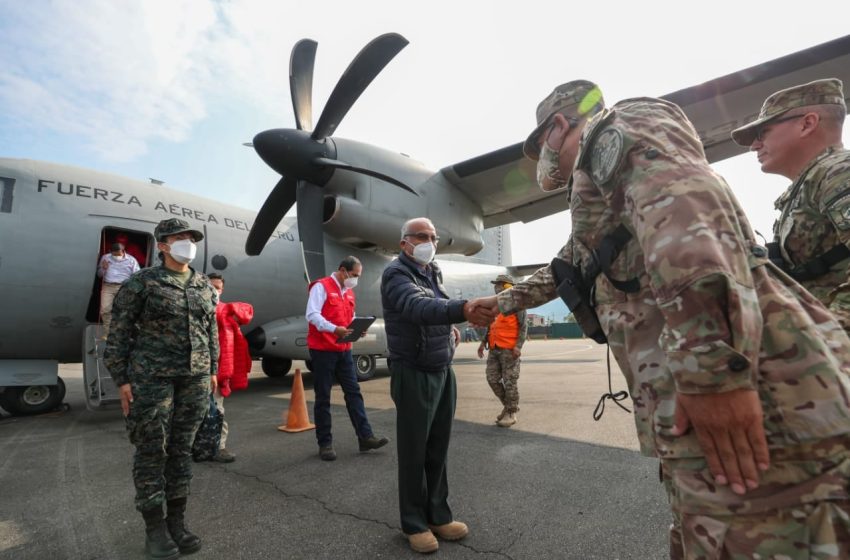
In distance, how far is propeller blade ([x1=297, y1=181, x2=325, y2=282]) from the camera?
7230 mm

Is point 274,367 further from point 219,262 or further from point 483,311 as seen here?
point 483,311

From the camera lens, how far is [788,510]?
38.5 inches

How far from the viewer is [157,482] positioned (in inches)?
102

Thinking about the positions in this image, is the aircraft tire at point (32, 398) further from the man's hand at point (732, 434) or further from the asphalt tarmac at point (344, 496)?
the man's hand at point (732, 434)

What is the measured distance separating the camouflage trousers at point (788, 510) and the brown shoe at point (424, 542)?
67.3 inches

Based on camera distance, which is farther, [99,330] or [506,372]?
[99,330]

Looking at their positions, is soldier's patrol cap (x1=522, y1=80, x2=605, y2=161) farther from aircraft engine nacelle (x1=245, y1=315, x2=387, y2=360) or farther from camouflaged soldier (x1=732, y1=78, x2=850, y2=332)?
aircraft engine nacelle (x1=245, y1=315, x2=387, y2=360)

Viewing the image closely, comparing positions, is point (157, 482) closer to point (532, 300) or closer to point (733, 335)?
point (532, 300)

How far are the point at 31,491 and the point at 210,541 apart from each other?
205 centimetres

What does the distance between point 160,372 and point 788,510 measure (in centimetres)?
297

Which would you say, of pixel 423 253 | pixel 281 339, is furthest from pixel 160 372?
pixel 281 339

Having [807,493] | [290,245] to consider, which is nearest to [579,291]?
[807,493]

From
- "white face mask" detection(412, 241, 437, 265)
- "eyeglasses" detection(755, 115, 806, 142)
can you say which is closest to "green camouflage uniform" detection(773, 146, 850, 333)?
"eyeglasses" detection(755, 115, 806, 142)

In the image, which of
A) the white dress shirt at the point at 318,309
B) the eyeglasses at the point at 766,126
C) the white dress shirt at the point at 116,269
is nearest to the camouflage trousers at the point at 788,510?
the eyeglasses at the point at 766,126
